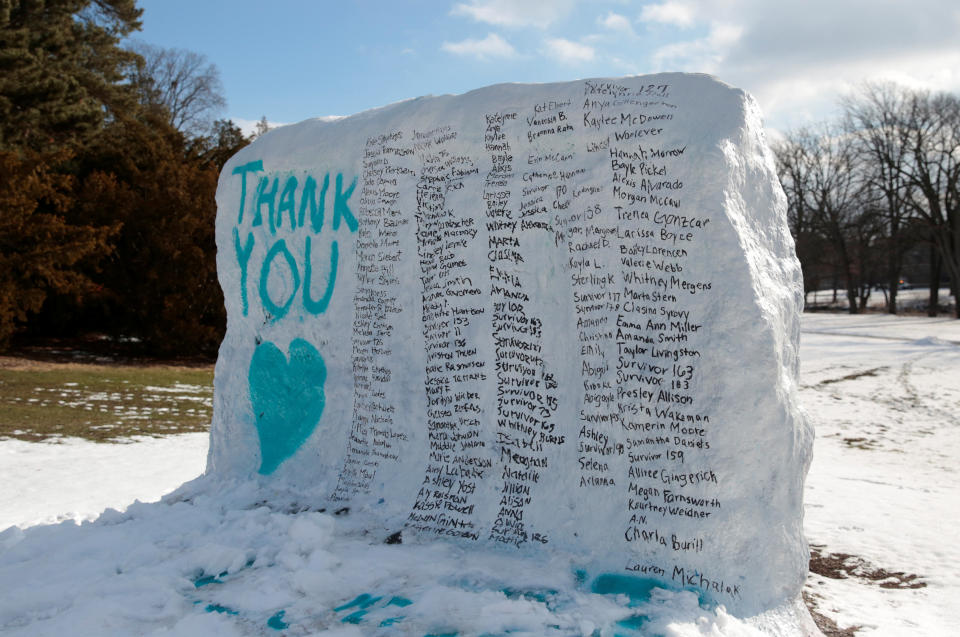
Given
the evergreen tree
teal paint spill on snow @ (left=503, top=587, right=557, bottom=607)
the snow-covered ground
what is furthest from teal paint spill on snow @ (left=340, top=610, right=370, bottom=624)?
the evergreen tree

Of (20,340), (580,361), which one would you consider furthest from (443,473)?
(20,340)

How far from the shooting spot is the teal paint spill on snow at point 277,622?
300 centimetres

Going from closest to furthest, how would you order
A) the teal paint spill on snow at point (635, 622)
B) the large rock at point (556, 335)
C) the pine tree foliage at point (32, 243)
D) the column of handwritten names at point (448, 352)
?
1. the teal paint spill on snow at point (635, 622)
2. the large rock at point (556, 335)
3. the column of handwritten names at point (448, 352)
4. the pine tree foliage at point (32, 243)

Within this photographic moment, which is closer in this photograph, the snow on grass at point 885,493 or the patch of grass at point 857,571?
the snow on grass at point 885,493

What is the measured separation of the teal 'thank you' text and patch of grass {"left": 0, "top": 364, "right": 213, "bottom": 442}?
14.7ft

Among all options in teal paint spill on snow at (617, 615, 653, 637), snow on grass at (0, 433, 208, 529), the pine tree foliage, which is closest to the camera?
teal paint spill on snow at (617, 615, 653, 637)

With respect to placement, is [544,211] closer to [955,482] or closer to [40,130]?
[955,482]

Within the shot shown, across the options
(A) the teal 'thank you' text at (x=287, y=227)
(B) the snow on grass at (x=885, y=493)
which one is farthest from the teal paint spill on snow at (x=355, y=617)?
(B) the snow on grass at (x=885, y=493)

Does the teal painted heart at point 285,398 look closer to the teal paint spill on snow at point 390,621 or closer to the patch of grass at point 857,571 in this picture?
the teal paint spill on snow at point 390,621

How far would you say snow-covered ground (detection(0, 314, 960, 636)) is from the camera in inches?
118

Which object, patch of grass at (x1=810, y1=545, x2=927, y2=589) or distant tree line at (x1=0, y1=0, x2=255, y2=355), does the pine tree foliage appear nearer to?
distant tree line at (x1=0, y1=0, x2=255, y2=355)

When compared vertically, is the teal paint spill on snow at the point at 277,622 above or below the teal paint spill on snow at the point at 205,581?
above

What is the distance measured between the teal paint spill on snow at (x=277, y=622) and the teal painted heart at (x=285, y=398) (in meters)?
1.75

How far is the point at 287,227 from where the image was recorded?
5.07 m
